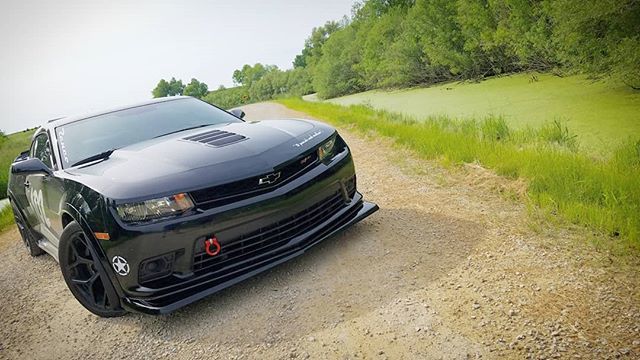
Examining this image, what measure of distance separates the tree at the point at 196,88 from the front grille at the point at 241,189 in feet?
377

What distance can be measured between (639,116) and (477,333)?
548 cm

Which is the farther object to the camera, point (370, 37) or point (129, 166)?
point (370, 37)

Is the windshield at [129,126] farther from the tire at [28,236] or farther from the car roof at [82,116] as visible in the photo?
the tire at [28,236]

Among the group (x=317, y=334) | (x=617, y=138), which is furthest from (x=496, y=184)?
(x=317, y=334)

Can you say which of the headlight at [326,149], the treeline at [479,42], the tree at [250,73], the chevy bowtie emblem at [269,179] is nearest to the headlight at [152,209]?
the chevy bowtie emblem at [269,179]

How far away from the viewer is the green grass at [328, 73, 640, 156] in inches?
209

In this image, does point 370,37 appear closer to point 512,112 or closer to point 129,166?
point 512,112

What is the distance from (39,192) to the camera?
11.4ft

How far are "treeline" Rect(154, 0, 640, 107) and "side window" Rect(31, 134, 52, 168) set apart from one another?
26.0 ft

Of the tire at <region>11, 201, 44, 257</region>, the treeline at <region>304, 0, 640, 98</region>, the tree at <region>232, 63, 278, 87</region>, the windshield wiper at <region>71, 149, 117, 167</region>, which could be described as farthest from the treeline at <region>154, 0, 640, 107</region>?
the tree at <region>232, 63, 278, 87</region>

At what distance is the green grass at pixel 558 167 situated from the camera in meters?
2.78

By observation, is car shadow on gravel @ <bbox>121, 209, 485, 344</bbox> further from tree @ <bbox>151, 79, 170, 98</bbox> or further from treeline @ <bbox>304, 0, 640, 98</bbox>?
tree @ <bbox>151, 79, 170, 98</bbox>

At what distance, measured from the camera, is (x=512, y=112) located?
7.76 meters

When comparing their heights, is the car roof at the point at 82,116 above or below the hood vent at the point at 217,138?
above
